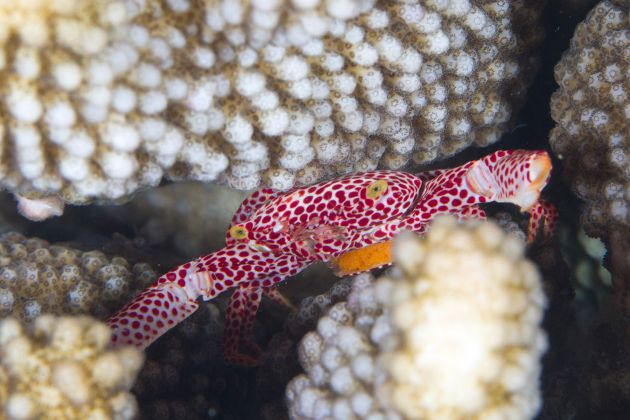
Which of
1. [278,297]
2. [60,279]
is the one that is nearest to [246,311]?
[278,297]

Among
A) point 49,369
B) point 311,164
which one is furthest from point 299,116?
point 49,369

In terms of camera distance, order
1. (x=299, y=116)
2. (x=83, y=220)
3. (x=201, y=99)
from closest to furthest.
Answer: (x=201, y=99), (x=299, y=116), (x=83, y=220)

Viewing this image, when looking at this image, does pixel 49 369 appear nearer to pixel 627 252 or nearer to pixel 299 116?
pixel 299 116

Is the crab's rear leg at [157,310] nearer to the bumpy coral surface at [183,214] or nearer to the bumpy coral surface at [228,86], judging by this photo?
the bumpy coral surface at [183,214]

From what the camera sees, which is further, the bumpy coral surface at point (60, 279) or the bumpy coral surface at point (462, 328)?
the bumpy coral surface at point (60, 279)

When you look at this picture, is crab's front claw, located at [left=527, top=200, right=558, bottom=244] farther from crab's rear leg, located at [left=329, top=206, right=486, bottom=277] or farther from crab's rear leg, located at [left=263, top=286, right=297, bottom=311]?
crab's rear leg, located at [left=263, top=286, right=297, bottom=311]

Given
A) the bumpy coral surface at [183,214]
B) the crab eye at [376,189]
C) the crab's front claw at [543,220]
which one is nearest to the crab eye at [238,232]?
the bumpy coral surface at [183,214]
